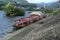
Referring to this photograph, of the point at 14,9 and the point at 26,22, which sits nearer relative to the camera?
the point at 26,22

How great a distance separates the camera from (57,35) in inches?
513

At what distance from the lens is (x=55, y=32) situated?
13.6 metres

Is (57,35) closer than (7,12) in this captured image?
Yes

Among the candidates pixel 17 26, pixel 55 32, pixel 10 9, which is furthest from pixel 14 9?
pixel 55 32

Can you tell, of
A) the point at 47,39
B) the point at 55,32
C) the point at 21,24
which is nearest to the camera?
the point at 47,39

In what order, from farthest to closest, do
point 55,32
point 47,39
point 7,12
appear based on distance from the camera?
point 7,12
point 55,32
point 47,39

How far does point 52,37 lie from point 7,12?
247 ft

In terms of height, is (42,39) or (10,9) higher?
(42,39)

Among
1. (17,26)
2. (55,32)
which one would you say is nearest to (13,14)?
(17,26)

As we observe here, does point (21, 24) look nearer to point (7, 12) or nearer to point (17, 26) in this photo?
point (17, 26)

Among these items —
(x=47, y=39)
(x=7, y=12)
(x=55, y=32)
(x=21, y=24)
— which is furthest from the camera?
(x=7, y=12)

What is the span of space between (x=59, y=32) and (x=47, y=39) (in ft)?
4.40

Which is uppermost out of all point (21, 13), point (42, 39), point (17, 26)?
point (42, 39)

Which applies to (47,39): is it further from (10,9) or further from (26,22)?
(10,9)
